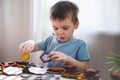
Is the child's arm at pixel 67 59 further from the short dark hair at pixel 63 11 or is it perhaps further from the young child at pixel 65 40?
the short dark hair at pixel 63 11

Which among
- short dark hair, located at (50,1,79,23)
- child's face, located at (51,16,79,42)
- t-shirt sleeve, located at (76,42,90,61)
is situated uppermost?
short dark hair, located at (50,1,79,23)

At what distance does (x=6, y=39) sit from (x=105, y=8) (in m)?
0.89

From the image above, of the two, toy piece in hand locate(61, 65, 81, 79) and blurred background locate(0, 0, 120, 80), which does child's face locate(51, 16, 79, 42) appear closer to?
toy piece in hand locate(61, 65, 81, 79)

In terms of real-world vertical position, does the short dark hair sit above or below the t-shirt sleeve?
above

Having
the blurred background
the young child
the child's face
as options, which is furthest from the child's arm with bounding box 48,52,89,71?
the blurred background

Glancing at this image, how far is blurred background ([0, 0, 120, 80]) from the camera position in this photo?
1748 mm

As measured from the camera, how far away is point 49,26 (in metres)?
1.85

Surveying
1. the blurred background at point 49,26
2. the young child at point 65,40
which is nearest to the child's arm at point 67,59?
the young child at point 65,40

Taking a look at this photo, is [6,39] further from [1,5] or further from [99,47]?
[99,47]

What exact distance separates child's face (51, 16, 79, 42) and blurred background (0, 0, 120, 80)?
60 centimetres

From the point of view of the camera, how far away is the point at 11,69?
0.95 m

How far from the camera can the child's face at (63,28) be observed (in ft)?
3.80

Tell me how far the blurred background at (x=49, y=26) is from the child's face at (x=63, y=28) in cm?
60

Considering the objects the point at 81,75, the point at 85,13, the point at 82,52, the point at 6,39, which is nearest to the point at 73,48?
the point at 82,52
